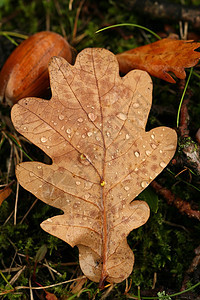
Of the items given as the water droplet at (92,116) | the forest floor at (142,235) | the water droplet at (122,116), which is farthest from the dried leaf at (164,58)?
the water droplet at (92,116)

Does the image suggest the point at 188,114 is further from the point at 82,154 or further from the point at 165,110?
the point at 82,154

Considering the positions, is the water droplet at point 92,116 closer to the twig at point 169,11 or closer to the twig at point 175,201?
the twig at point 175,201

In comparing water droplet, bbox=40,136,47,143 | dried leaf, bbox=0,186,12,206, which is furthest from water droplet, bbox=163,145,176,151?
dried leaf, bbox=0,186,12,206

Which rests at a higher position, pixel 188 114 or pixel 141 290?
pixel 188 114

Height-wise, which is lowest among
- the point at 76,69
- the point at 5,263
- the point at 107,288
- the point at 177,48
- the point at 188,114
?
the point at 107,288

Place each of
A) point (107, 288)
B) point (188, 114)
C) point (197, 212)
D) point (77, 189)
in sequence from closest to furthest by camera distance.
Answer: point (77, 189), point (107, 288), point (197, 212), point (188, 114)

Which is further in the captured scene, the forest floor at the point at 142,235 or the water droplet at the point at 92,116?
the forest floor at the point at 142,235

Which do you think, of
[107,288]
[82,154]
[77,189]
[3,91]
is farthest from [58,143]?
[107,288]

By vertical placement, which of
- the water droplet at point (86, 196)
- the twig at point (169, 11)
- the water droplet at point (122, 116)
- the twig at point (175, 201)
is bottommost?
the twig at point (175, 201)
